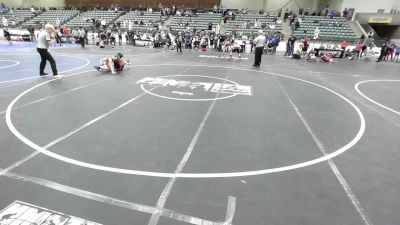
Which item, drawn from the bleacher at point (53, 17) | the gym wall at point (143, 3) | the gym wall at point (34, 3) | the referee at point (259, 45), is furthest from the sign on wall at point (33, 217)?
the gym wall at point (34, 3)

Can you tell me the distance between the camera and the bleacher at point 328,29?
25.1m

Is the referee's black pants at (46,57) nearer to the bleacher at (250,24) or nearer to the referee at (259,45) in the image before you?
the referee at (259,45)

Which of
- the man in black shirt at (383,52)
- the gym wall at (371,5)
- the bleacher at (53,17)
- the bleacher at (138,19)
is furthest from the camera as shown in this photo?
the bleacher at (53,17)

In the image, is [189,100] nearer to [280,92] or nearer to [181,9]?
[280,92]

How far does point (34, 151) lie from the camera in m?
4.45

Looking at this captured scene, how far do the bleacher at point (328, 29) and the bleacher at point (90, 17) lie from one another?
71.9 ft

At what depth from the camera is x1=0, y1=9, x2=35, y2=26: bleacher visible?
113 ft

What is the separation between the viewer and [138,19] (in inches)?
1291

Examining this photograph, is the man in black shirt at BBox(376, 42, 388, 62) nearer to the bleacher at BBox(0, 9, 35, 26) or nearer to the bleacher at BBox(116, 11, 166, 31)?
the bleacher at BBox(116, 11, 166, 31)

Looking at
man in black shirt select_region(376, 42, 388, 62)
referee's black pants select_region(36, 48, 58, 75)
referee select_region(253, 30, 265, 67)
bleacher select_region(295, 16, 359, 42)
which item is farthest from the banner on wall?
referee's black pants select_region(36, 48, 58, 75)

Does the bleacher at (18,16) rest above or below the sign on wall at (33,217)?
above

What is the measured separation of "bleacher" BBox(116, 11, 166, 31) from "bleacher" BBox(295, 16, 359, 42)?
51.9ft

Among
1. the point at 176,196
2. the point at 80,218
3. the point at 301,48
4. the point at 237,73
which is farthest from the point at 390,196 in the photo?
the point at 301,48

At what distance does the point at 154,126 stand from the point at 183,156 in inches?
56.9
